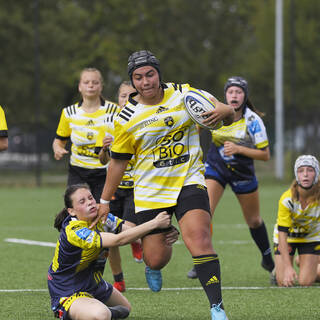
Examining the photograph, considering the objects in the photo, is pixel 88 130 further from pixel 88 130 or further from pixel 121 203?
pixel 121 203

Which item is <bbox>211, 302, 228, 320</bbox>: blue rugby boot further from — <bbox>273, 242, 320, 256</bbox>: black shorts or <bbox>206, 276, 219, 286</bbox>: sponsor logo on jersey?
<bbox>273, 242, 320, 256</bbox>: black shorts

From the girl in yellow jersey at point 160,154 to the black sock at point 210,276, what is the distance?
125 millimetres

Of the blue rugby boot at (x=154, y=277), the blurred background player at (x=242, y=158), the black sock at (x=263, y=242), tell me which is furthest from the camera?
the black sock at (x=263, y=242)

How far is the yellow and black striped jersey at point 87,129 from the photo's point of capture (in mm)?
8234

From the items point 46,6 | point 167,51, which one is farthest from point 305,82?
point 46,6

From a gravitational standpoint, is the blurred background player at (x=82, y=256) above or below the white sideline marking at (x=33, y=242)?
above

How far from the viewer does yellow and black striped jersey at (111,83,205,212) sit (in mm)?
5805

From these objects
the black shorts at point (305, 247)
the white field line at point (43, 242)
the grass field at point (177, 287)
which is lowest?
the white field line at point (43, 242)

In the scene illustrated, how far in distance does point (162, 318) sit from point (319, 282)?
8.03 feet

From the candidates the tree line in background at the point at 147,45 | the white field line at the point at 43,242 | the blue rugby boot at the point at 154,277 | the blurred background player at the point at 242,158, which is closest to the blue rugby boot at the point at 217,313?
the blue rugby boot at the point at 154,277

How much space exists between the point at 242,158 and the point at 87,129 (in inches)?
67.7

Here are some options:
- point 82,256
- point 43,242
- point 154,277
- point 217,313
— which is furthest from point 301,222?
point 43,242

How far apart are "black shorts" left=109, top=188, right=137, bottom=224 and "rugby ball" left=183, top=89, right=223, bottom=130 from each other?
7.41 ft

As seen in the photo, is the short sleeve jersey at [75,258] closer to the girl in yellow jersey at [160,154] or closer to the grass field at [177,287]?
the girl in yellow jersey at [160,154]
